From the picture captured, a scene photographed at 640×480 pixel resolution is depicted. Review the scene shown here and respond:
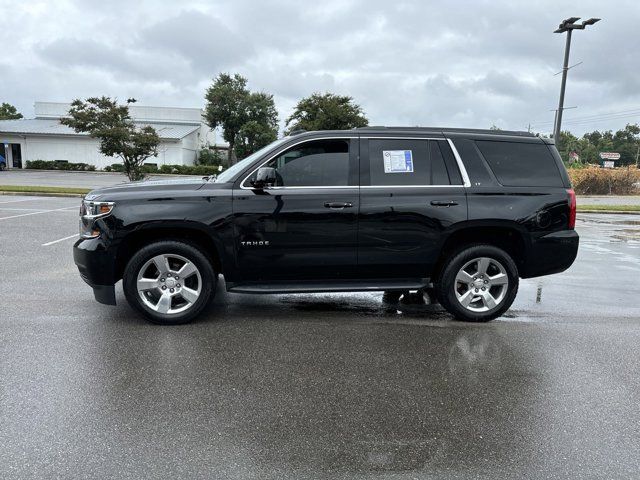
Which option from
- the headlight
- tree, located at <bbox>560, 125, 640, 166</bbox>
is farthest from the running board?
tree, located at <bbox>560, 125, 640, 166</bbox>

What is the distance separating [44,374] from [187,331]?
1376mm

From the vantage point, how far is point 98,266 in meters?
4.97

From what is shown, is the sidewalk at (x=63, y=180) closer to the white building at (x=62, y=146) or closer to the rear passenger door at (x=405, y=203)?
the white building at (x=62, y=146)

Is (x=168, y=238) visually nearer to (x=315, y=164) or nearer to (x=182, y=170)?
(x=315, y=164)

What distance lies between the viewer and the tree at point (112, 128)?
2364 centimetres

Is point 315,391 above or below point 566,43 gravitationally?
below

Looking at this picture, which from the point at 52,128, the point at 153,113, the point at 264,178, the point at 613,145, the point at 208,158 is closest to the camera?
the point at 264,178

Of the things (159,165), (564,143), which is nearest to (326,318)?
(159,165)

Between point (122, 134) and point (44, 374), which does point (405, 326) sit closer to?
point (44, 374)

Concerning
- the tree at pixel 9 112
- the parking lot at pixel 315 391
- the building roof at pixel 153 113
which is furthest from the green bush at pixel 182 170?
the tree at pixel 9 112

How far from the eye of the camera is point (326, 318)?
18.3ft

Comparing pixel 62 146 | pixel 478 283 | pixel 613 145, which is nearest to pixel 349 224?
pixel 478 283

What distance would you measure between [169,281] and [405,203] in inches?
99.6

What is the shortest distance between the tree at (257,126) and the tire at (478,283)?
50245 mm
